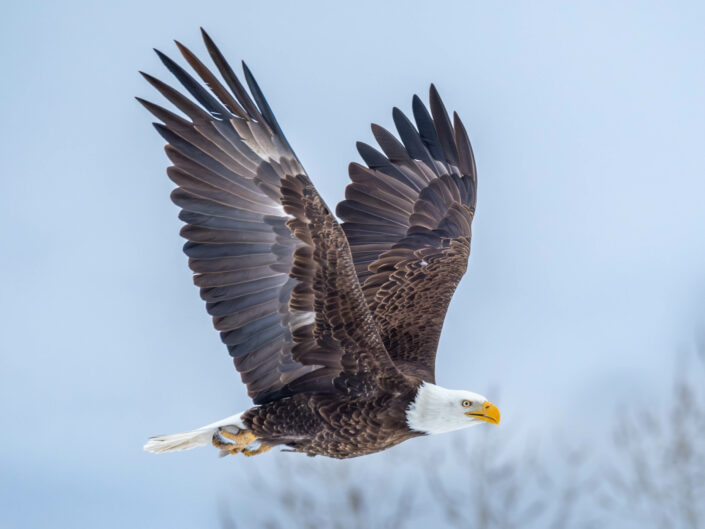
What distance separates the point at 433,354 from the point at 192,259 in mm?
1902

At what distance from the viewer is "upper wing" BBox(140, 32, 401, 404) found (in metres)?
7.09

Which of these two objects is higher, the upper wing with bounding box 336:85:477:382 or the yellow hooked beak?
the upper wing with bounding box 336:85:477:382

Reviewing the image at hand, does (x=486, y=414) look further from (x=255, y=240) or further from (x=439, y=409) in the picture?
(x=255, y=240)

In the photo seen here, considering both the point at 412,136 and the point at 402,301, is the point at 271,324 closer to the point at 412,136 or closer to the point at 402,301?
the point at 402,301

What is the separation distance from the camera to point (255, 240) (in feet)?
23.8

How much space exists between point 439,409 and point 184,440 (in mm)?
1651

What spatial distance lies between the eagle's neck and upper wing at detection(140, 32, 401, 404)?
27 centimetres

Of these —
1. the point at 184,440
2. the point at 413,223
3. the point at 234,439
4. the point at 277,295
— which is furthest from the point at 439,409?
the point at 413,223

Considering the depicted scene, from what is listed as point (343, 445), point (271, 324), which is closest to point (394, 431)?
point (343, 445)

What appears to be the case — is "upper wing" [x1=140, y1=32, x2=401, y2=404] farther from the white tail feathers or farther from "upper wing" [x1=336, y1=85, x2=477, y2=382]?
"upper wing" [x1=336, y1=85, x2=477, y2=382]

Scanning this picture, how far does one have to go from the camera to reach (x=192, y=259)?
7.27 metres

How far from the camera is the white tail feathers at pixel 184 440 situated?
7.69 m

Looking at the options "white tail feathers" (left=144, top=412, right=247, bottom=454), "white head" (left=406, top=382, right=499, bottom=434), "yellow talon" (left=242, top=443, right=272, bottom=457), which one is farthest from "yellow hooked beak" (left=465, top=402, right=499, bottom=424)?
"white tail feathers" (left=144, top=412, right=247, bottom=454)

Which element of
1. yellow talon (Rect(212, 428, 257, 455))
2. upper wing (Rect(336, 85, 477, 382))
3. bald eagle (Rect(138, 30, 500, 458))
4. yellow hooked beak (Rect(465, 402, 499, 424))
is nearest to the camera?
bald eagle (Rect(138, 30, 500, 458))
